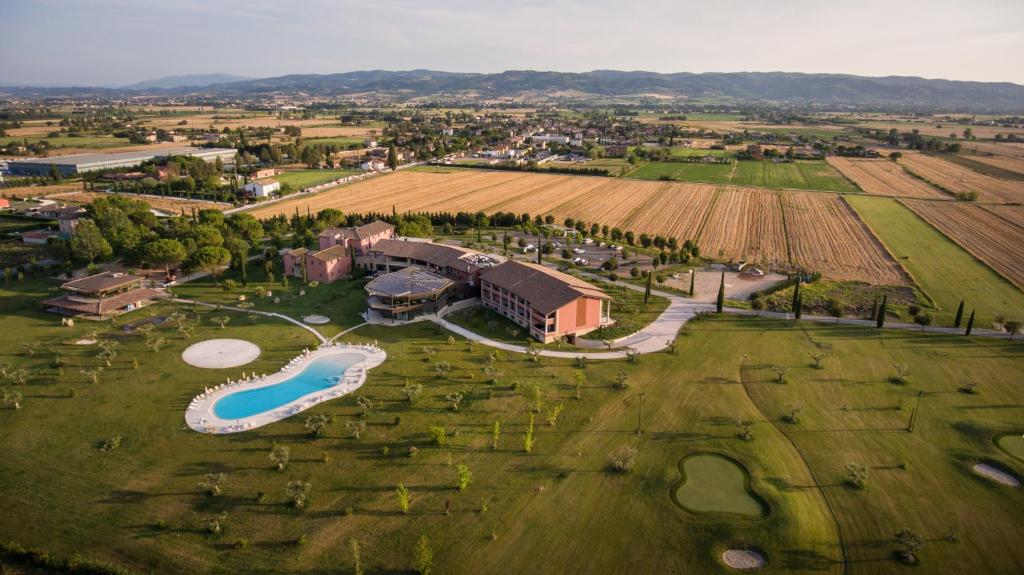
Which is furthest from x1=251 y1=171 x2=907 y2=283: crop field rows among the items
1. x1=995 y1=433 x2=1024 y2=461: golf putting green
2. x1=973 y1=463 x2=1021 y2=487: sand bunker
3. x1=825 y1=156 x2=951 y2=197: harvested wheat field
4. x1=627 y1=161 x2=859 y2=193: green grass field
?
x1=973 y1=463 x2=1021 y2=487: sand bunker

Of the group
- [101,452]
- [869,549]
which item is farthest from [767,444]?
[101,452]

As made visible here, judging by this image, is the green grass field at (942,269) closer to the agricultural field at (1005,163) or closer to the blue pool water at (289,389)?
the blue pool water at (289,389)

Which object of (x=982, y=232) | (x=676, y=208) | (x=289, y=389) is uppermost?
(x=982, y=232)

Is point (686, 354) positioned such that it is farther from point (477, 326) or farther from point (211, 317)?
point (211, 317)

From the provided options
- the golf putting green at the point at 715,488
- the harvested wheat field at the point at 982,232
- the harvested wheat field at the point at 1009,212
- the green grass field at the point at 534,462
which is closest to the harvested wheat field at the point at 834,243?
the harvested wheat field at the point at 982,232

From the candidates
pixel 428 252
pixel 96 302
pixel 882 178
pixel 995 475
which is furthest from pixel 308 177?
pixel 882 178

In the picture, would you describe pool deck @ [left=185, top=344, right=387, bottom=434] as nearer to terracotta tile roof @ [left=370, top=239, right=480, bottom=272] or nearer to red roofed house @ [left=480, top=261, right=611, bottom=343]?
red roofed house @ [left=480, top=261, right=611, bottom=343]

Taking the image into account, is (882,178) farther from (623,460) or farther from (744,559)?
(744,559)
